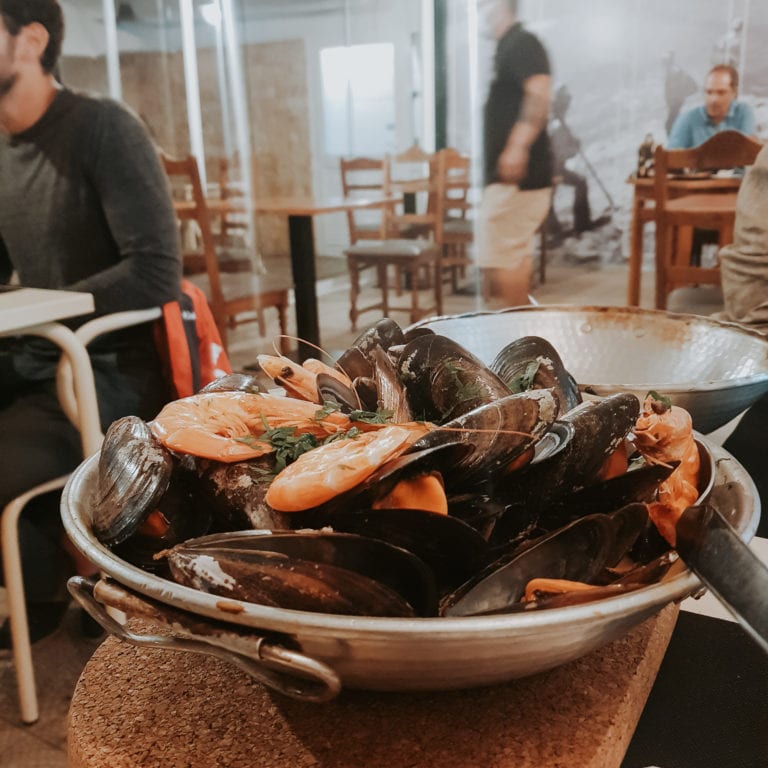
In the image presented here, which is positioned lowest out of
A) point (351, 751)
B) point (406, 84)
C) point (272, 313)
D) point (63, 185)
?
point (272, 313)

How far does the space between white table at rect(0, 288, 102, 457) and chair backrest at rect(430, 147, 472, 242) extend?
7.99 ft

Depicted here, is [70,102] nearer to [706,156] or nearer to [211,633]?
[211,633]

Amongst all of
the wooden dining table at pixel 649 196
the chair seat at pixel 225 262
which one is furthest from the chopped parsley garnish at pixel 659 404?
the chair seat at pixel 225 262

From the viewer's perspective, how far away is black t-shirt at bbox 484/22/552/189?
3162mm

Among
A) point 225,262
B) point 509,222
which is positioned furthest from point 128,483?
point 509,222

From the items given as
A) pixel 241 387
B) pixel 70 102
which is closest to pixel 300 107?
pixel 70 102

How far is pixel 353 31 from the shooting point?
3.16m

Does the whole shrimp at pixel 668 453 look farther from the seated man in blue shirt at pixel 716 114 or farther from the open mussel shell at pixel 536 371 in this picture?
the seated man in blue shirt at pixel 716 114

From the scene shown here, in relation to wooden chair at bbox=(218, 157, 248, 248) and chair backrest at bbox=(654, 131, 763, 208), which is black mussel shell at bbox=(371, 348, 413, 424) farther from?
wooden chair at bbox=(218, 157, 248, 248)

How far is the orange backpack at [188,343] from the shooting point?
149cm

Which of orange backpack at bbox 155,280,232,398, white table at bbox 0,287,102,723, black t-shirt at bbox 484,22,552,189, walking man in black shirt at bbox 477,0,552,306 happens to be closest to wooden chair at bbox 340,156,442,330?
walking man in black shirt at bbox 477,0,552,306

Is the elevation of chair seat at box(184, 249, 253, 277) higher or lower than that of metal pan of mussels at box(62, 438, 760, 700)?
lower

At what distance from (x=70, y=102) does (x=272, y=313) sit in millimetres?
2196

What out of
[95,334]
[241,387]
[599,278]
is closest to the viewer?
[241,387]
